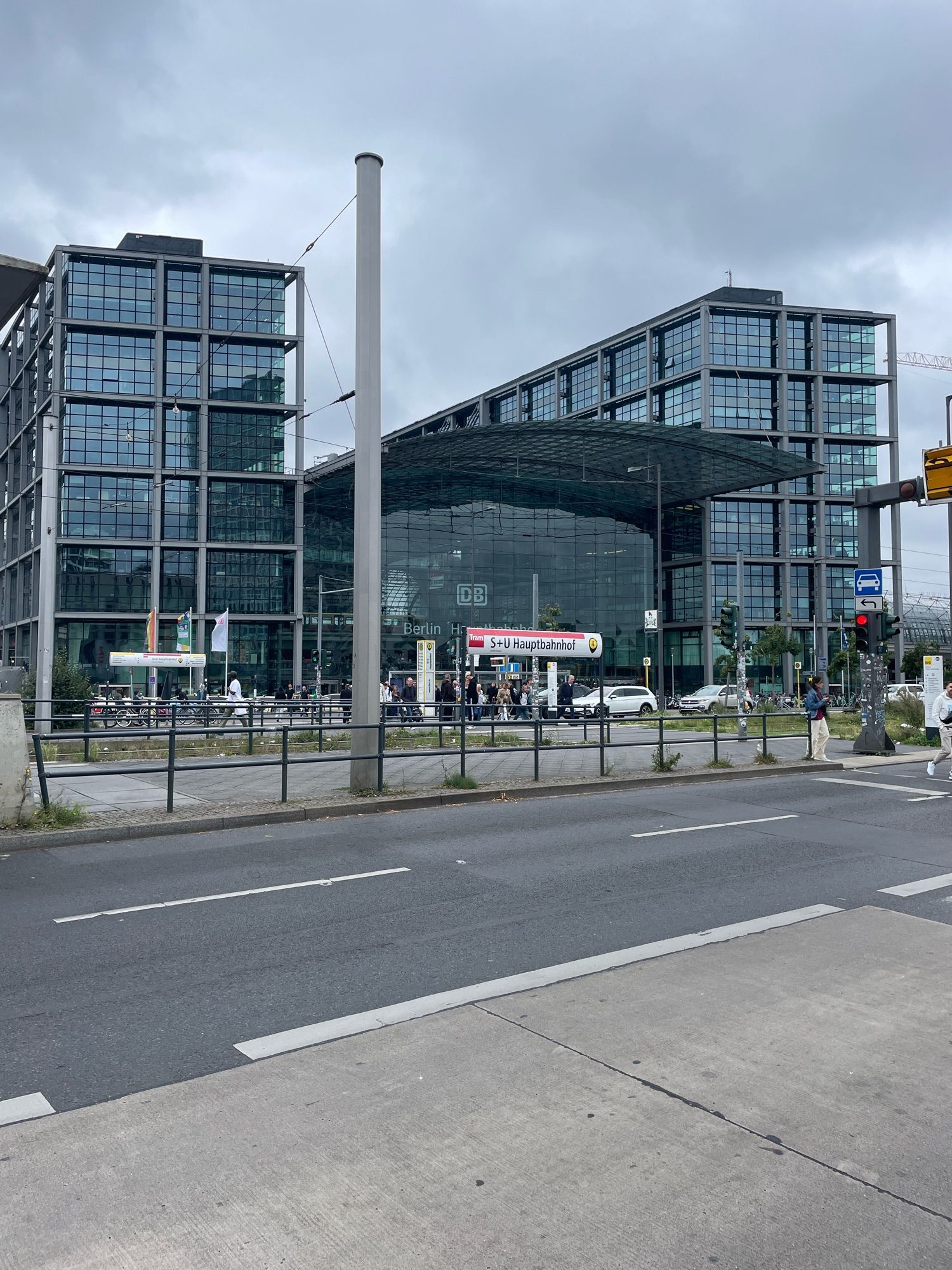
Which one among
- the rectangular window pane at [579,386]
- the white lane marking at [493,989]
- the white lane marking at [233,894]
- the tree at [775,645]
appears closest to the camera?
the white lane marking at [493,989]

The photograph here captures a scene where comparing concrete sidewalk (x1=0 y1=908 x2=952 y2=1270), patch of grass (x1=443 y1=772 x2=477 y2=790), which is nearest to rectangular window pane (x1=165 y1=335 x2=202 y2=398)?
patch of grass (x1=443 y1=772 x2=477 y2=790)

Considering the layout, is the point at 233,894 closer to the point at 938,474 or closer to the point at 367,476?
the point at 367,476

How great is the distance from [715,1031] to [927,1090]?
0.96 m

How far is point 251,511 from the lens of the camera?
2366 inches

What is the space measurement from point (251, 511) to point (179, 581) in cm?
579

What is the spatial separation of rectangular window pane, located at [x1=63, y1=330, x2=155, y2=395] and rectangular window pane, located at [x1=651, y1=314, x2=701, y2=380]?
34.3m

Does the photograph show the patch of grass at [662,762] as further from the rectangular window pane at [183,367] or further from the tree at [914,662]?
the tree at [914,662]

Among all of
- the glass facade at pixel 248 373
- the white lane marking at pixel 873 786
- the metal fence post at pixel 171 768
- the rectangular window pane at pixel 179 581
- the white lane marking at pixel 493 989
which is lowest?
the white lane marking at pixel 873 786

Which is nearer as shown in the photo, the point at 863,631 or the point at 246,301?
the point at 863,631

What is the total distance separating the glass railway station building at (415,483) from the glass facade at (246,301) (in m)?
0.13

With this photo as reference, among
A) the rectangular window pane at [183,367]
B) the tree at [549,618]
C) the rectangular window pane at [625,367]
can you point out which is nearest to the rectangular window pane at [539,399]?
the rectangular window pane at [625,367]

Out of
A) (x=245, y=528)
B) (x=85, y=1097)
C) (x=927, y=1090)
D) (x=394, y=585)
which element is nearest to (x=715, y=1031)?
(x=927, y=1090)

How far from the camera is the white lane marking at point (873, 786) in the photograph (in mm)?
15320

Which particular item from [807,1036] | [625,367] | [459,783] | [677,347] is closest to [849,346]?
[677,347]
